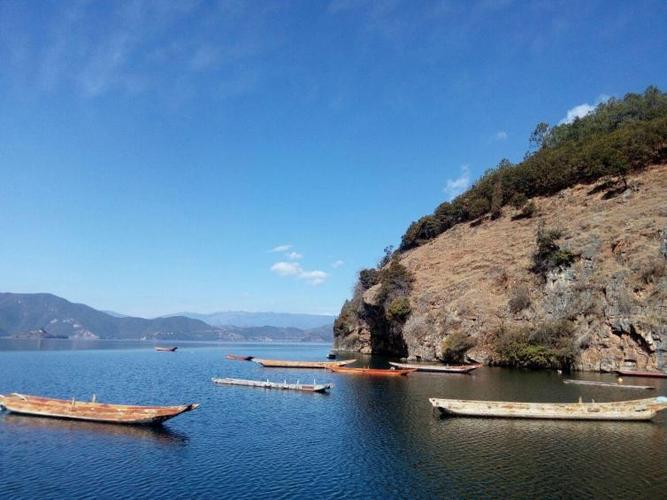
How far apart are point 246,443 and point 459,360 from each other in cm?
6308

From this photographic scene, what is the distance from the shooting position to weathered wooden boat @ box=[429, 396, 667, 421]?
3816cm

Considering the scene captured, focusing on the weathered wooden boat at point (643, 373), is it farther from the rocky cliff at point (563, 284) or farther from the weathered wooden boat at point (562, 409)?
the weathered wooden boat at point (562, 409)

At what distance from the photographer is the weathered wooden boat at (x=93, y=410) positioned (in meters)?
37.4

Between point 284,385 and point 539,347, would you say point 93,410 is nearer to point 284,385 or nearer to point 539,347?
Answer: point 284,385

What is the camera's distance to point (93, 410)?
128 ft

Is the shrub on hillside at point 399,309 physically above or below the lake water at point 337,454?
above

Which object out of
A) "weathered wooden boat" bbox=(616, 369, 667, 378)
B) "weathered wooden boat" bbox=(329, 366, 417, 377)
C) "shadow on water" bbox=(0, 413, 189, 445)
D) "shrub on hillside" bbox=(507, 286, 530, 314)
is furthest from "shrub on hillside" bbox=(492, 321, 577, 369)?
"shadow on water" bbox=(0, 413, 189, 445)

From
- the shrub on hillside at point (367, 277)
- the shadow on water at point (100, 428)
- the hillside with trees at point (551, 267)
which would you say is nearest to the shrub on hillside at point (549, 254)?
the hillside with trees at point (551, 267)

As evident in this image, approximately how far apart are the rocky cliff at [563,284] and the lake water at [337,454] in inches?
800

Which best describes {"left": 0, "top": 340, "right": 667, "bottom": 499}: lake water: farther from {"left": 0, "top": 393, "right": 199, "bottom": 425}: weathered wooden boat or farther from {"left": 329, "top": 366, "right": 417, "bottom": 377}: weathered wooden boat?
{"left": 329, "top": 366, "right": 417, "bottom": 377}: weathered wooden boat

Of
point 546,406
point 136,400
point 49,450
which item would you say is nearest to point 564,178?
point 546,406

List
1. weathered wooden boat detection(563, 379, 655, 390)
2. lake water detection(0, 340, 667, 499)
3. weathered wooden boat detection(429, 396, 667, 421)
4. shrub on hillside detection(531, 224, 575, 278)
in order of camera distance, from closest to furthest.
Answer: lake water detection(0, 340, 667, 499) < weathered wooden boat detection(429, 396, 667, 421) < weathered wooden boat detection(563, 379, 655, 390) < shrub on hillside detection(531, 224, 575, 278)

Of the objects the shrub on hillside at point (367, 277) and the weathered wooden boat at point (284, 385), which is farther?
the shrub on hillside at point (367, 277)

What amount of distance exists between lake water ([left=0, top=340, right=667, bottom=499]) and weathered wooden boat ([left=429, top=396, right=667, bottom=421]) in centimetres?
101
